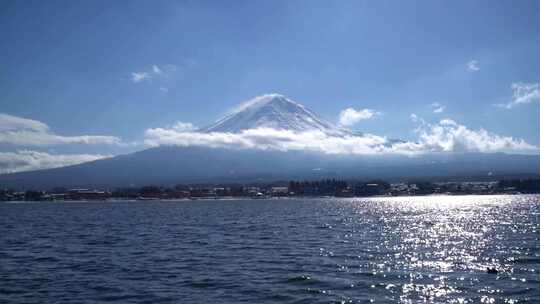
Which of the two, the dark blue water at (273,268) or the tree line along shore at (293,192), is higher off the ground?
the tree line along shore at (293,192)

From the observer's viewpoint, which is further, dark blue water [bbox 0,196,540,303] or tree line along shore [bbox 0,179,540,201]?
tree line along shore [bbox 0,179,540,201]

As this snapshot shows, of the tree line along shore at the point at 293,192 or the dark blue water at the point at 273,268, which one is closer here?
the dark blue water at the point at 273,268

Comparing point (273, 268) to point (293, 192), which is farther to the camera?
point (293, 192)

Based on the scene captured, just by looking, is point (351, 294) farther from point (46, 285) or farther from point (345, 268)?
point (46, 285)

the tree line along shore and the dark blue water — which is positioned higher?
the tree line along shore

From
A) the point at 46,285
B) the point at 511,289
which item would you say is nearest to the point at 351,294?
the point at 511,289

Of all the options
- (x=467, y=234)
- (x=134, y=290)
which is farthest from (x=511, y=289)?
(x=467, y=234)

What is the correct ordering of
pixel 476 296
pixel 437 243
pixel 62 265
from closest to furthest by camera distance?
pixel 476 296 → pixel 62 265 → pixel 437 243

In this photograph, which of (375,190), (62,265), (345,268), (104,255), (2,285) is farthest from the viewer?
(375,190)

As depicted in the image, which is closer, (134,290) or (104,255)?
(134,290)

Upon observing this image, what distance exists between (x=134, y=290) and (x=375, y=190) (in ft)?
594

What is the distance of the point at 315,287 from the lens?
2381 centimetres

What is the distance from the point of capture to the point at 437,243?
40156 mm

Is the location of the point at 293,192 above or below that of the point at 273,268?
above
